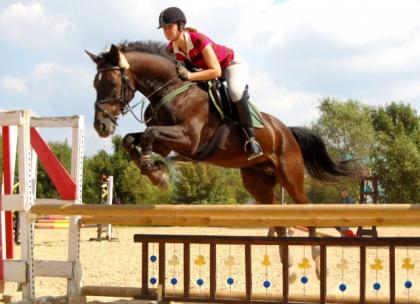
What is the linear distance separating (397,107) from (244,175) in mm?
38242

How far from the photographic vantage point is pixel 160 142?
429cm

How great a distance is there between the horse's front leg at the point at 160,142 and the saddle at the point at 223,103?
0.51 m

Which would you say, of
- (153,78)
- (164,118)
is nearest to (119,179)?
(153,78)

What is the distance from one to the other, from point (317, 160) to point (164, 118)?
234 centimetres

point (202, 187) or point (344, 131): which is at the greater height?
point (344, 131)

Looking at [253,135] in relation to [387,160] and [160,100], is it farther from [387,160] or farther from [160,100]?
[387,160]

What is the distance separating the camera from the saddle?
16.0ft

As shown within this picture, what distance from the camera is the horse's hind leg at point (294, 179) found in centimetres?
566

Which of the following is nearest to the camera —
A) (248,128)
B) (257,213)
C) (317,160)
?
(257,213)

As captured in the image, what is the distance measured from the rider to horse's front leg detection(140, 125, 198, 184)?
473 mm

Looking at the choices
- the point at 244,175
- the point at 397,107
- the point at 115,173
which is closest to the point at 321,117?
the point at 397,107

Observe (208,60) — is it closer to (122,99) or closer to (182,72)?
(182,72)

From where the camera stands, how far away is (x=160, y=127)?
168 inches

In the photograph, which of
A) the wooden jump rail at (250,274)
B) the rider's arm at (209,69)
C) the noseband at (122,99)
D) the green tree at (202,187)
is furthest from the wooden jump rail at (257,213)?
the green tree at (202,187)
